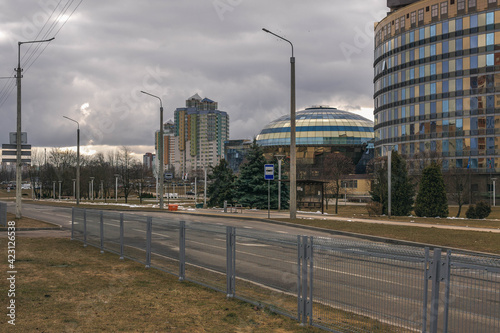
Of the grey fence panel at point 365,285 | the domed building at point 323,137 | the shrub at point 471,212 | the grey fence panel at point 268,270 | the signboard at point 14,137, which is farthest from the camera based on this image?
the domed building at point 323,137

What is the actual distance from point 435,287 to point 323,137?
101174 millimetres

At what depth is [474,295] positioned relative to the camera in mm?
5109

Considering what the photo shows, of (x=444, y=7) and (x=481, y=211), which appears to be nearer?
(x=481, y=211)

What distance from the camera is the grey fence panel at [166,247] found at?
11.6 m

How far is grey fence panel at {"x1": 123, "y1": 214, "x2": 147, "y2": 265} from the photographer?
13.3m

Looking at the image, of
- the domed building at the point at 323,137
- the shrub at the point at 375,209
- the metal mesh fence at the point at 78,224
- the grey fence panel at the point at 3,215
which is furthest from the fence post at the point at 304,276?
the domed building at the point at 323,137

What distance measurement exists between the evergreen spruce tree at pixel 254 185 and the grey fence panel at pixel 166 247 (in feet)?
99.5

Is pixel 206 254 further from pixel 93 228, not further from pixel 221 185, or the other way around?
pixel 221 185

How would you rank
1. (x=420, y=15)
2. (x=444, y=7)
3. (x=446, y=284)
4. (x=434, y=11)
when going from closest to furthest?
(x=446, y=284), (x=444, y=7), (x=434, y=11), (x=420, y=15)

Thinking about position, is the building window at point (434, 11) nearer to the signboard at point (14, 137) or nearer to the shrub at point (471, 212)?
the shrub at point (471, 212)

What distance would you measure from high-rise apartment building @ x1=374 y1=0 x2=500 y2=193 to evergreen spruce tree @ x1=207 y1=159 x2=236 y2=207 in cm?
2783

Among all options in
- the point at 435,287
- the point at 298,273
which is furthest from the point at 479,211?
the point at 435,287

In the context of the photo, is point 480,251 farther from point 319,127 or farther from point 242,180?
point 319,127

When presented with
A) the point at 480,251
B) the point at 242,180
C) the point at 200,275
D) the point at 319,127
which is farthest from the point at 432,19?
the point at 200,275
